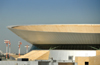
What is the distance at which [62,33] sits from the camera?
139 ft

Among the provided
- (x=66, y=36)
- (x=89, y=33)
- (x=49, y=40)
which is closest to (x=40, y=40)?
(x=49, y=40)

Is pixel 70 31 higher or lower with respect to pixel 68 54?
higher

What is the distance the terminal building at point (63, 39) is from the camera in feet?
141

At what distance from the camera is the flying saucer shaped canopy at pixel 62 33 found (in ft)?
140

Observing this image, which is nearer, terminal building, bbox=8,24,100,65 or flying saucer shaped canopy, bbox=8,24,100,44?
flying saucer shaped canopy, bbox=8,24,100,44

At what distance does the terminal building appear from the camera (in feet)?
141

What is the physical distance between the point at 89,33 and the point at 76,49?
645 cm

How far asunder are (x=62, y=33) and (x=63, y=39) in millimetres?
2501

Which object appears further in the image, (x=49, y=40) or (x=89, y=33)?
(x=49, y=40)

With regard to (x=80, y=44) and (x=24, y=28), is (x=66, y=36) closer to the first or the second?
(x=80, y=44)

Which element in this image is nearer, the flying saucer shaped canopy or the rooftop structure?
the flying saucer shaped canopy

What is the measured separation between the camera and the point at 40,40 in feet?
154

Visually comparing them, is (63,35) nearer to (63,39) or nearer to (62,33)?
(62,33)

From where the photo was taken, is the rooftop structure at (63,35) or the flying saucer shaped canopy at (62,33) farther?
the rooftop structure at (63,35)
